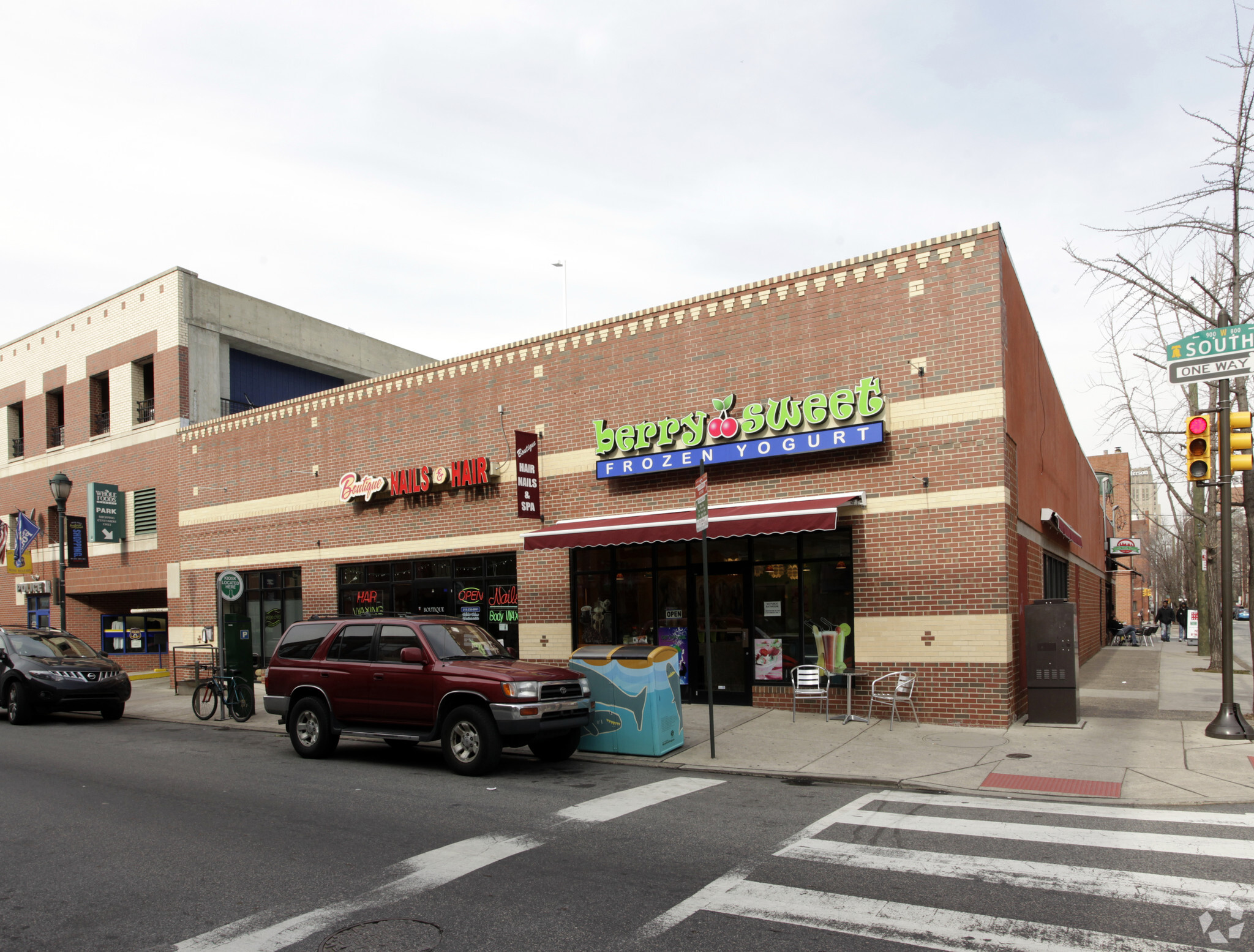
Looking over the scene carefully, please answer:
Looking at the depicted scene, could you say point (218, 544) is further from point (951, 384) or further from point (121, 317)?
point (951, 384)

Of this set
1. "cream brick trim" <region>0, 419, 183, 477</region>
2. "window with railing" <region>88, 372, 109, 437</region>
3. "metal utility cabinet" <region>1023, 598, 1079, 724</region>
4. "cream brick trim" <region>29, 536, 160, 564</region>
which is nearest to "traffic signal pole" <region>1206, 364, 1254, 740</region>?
"metal utility cabinet" <region>1023, 598, 1079, 724</region>

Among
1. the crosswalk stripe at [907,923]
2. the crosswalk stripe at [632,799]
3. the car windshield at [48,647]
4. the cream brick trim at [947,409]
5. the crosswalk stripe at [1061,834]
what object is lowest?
the crosswalk stripe at [632,799]

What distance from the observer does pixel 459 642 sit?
11.3 meters

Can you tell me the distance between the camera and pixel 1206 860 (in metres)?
6.36

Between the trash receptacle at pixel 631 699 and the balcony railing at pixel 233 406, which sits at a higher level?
the balcony railing at pixel 233 406

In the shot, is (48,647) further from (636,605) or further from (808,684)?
(808,684)

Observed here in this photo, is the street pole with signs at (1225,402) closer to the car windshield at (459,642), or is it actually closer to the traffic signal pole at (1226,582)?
the traffic signal pole at (1226,582)

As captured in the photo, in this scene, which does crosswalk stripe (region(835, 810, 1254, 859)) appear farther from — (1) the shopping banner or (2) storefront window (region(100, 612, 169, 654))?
(1) the shopping banner

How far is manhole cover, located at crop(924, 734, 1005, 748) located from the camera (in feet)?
37.0

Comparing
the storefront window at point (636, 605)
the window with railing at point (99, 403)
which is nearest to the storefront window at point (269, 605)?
the window with railing at point (99, 403)

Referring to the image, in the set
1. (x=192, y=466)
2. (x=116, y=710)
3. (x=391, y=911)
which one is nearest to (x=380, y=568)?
(x=116, y=710)

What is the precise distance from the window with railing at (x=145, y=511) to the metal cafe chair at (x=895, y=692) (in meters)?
20.4

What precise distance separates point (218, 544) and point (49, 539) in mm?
9393

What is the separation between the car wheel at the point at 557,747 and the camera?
11.0m
